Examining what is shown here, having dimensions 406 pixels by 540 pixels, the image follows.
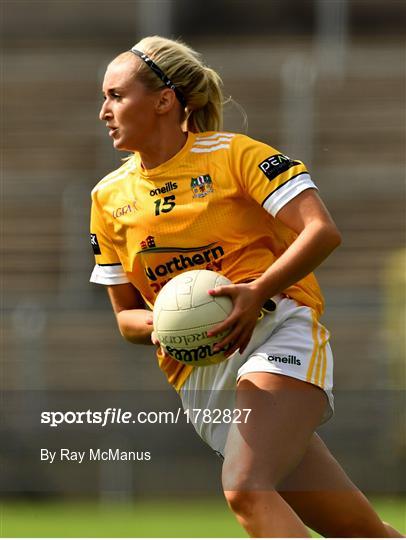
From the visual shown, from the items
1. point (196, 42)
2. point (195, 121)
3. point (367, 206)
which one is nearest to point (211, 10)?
point (196, 42)

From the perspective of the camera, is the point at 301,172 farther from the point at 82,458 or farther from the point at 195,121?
the point at 82,458

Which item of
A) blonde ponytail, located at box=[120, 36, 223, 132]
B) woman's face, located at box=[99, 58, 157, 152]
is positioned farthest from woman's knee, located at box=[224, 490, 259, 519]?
blonde ponytail, located at box=[120, 36, 223, 132]

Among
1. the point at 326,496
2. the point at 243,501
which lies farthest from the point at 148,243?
the point at 326,496

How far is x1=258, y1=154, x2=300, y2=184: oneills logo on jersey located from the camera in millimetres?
3348

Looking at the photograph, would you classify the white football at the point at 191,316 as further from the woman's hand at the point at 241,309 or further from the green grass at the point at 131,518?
the green grass at the point at 131,518

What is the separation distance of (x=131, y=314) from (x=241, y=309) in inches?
25.9

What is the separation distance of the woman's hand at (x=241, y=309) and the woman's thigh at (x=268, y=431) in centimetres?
16

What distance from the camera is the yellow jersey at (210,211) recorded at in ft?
11.1

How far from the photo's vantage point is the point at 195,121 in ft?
12.1

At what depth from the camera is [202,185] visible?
3.45 m

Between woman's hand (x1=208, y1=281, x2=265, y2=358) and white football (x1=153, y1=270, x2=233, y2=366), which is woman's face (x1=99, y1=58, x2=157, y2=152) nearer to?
white football (x1=153, y1=270, x2=233, y2=366)

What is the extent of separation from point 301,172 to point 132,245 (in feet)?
2.05

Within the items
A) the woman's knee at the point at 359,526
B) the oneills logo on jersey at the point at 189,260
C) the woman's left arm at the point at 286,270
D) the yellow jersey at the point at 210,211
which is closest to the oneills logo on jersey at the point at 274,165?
the yellow jersey at the point at 210,211

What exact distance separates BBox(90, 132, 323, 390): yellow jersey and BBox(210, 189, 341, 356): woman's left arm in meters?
0.08
